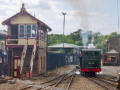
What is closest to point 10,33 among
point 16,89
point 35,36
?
point 35,36

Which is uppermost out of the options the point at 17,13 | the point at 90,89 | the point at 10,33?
A: the point at 17,13

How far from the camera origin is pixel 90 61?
77.5 ft

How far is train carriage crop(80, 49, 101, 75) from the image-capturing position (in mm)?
23531

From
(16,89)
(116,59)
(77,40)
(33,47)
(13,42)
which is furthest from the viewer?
(77,40)

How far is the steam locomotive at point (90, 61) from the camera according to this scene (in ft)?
77.2

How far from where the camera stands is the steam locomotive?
23.5 metres

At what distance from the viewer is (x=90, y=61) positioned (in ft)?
77.5

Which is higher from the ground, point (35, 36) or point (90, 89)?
point (35, 36)

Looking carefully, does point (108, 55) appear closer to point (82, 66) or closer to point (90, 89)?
point (82, 66)

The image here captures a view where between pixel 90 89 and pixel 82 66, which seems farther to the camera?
pixel 82 66

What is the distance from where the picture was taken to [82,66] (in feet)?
77.7

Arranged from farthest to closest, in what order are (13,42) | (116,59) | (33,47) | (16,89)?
(116,59)
(13,42)
(33,47)
(16,89)

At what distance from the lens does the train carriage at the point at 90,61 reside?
77.2ft

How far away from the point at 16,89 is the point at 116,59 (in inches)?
1548
